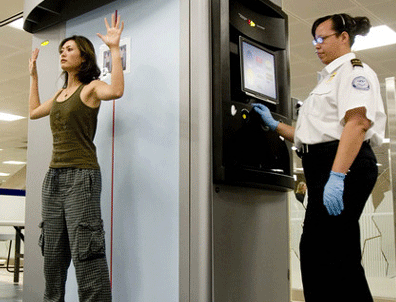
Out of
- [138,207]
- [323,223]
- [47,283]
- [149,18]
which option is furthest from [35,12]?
[323,223]

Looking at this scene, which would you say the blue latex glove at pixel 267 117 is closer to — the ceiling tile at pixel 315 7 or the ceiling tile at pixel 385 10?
the ceiling tile at pixel 315 7

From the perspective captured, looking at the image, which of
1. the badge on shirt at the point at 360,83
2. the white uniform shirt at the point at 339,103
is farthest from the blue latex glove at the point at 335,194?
the badge on shirt at the point at 360,83

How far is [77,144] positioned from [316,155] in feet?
3.31

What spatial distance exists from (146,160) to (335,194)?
2.97 feet

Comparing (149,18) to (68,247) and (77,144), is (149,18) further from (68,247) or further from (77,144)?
(68,247)

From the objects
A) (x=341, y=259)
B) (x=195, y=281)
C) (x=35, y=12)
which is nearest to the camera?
(x=341, y=259)

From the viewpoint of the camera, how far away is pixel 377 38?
18.7 ft

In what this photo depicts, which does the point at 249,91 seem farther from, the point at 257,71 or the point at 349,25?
the point at 349,25

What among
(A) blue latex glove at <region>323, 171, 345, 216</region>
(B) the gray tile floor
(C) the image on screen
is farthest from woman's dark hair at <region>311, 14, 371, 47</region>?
(B) the gray tile floor

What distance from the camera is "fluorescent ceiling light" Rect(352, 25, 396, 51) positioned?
18.1 feet

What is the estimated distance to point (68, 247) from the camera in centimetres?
213

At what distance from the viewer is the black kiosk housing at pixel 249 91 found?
2.02m

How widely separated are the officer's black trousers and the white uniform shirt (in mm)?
51

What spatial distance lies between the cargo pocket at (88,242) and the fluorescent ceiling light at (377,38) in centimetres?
438
